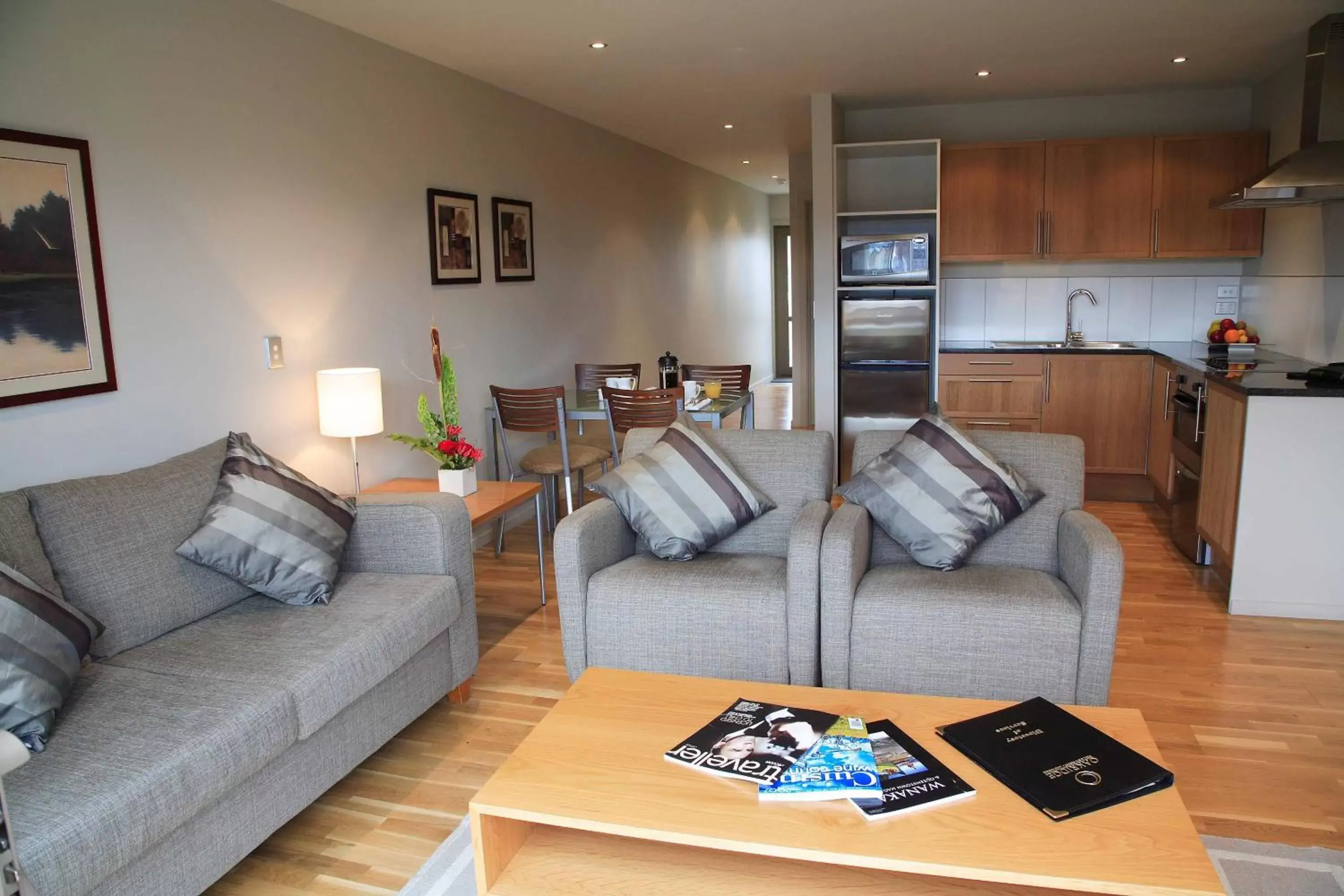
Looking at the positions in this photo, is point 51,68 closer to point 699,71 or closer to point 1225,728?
point 699,71

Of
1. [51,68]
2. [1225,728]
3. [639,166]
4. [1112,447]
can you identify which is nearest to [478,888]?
[1225,728]

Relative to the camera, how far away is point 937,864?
5.22ft

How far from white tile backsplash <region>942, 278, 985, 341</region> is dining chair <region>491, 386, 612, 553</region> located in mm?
2744

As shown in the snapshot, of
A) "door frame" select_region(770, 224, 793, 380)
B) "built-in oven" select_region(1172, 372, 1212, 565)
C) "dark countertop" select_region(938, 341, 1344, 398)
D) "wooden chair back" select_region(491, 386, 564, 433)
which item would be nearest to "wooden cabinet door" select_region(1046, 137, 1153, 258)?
"dark countertop" select_region(938, 341, 1344, 398)

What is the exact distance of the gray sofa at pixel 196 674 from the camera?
185cm

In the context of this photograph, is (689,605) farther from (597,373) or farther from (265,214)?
(597,373)

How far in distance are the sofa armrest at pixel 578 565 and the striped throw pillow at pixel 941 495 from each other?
0.82 metres

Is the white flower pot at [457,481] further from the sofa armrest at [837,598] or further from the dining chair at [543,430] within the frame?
the sofa armrest at [837,598]

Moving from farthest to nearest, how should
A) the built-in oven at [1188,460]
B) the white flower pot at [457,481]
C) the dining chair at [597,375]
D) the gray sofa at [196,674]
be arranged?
the dining chair at [597,375]
the built-in oven at [1188,460]
the white flower pot at [457,481]
the gray sofa at [196,674]

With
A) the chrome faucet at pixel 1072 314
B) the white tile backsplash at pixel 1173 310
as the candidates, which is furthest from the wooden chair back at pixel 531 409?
the white tile backsplash at pixel 1173 310

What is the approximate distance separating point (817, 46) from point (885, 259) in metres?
1.64

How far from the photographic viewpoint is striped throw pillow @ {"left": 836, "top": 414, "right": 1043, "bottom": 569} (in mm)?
2998

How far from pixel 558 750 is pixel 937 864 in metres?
0.80

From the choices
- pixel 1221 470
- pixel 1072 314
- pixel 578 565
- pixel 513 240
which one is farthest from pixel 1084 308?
pixel 578 565
